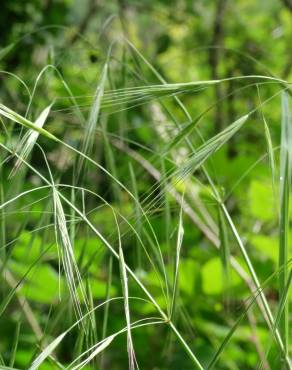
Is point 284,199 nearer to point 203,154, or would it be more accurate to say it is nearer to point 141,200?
point 203,154

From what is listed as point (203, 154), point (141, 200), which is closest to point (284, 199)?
point (203, 154)

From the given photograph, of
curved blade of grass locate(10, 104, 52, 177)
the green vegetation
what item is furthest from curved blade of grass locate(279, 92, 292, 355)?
curved blade of grass locate(10, 104, 52, 177)

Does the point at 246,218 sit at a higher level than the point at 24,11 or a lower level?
lower

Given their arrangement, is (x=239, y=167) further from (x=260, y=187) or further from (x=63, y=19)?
(x=63, y=19)

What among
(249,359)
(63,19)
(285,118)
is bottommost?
(249,359)

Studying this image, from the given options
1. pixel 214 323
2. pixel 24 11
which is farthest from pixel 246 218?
pixel 24 11

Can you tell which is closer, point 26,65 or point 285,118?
point 285,118

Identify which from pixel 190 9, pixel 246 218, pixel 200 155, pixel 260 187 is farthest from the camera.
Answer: pixel 190 9

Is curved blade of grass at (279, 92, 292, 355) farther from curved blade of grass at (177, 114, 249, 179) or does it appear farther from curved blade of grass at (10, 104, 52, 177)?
curved blade of grass at (10, 104, 52, 177)
